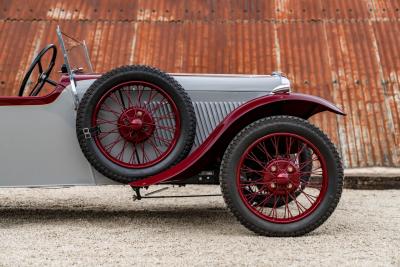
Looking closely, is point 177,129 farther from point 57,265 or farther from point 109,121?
point 57,265

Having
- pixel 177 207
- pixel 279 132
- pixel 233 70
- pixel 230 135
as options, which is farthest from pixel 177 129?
pixel 233 70

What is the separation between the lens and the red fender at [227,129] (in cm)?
475

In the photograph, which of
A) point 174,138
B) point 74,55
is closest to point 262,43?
point 74,55

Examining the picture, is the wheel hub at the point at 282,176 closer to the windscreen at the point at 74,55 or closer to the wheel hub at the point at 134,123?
the wheel hub at the point at 134,123

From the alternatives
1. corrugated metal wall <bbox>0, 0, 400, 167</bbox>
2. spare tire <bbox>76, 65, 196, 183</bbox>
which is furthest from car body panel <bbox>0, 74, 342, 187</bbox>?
corrugated metal wall <bbox>0, 0, 400, 167</bbox>

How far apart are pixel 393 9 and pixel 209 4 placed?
2.49m

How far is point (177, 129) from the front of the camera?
16.2 feet

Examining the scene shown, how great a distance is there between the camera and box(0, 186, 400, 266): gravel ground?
3896 mm

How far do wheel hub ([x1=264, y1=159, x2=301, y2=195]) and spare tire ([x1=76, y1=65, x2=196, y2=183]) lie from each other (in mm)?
629

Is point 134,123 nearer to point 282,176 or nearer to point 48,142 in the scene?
point 48,142

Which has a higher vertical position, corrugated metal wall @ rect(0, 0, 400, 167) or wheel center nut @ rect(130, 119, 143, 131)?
corrugated metal wall @ rect(0, 0, 400, 167)

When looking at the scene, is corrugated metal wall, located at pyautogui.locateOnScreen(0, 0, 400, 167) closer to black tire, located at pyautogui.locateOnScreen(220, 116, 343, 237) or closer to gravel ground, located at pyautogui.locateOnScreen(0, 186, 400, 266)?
gravel ground, located at pyautogui.locateOnScreen(0, 186, 400, 266)

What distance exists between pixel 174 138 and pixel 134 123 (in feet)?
1.02

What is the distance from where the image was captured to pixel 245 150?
465cm
